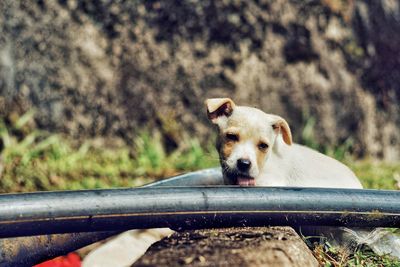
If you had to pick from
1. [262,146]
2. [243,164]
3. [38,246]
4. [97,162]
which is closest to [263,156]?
[262,146]

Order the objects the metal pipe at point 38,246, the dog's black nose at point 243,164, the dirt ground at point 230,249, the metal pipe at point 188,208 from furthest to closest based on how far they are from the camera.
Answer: the dog's black nose at point 243,164 → the metal pipe at point 38,246 → the metal pipe at point 188,208 → the dirt ground at point 230,249

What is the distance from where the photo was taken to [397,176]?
5742mm

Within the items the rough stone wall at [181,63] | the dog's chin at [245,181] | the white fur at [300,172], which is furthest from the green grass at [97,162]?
the dog's chin at [245,181]

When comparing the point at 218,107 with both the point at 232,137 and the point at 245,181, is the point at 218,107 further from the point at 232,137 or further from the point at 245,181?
the point at 245,181

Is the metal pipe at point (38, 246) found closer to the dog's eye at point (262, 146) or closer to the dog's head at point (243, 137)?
the dog's head at point (243, 137)

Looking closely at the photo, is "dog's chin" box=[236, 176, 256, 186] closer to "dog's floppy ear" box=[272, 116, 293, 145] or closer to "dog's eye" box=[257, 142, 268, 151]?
"dog's eye" box=[257, 142, 268, 151]

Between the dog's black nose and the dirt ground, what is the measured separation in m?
0.41

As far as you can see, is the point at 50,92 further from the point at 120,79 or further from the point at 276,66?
the point at 276,66

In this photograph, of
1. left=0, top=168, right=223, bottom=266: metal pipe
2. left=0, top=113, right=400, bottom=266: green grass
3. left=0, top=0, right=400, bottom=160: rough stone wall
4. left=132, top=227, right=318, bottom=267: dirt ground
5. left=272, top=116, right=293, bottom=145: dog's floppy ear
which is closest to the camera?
left=132, top=227, right=318, bottom=267: dirt ground

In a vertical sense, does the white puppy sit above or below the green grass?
above

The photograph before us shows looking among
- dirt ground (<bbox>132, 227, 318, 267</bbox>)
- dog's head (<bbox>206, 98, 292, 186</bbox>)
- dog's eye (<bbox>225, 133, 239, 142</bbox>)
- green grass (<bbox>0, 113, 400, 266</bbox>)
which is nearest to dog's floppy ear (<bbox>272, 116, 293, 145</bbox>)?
dog's head (<bbox>206, 98, 292, 186</bbox>)

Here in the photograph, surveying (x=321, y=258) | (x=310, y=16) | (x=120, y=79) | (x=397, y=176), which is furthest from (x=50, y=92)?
(x=321, y=258)

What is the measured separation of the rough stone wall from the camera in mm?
5945

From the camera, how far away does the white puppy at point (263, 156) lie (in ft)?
11.7
